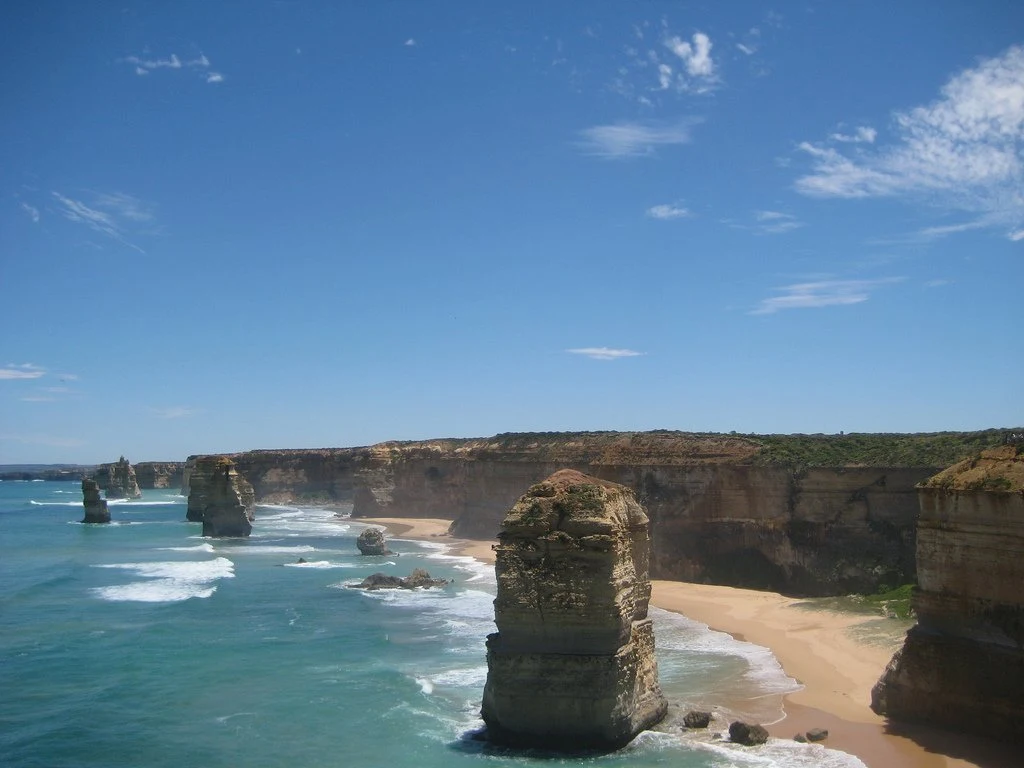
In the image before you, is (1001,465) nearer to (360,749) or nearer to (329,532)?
(360,749)

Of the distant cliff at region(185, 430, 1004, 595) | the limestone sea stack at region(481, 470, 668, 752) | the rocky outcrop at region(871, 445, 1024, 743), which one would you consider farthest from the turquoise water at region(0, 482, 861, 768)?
the distant cliff at region(185, 430, 1004, 595)

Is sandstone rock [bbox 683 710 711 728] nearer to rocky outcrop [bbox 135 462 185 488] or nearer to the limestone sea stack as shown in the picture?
the limestone sea stack

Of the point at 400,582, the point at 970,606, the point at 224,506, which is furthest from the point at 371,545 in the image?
the point at 970,606

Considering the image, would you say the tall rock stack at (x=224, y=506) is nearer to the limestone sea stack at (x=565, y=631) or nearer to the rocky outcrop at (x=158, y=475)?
the limestone sea stack at (x=565, y=631)

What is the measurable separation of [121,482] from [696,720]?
125 m

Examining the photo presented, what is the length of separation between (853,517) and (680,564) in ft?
26.2

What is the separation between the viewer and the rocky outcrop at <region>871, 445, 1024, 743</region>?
1733 cm

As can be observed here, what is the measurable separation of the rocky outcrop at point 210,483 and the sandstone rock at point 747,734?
51.7m

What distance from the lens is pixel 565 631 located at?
1752 centimetres

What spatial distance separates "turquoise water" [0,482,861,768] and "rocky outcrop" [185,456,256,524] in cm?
1578

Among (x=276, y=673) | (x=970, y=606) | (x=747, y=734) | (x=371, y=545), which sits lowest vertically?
(x=276, y=673)

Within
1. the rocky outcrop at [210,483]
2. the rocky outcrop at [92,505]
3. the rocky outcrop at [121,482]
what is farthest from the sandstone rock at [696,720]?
the rocky outcrop at [121,482]

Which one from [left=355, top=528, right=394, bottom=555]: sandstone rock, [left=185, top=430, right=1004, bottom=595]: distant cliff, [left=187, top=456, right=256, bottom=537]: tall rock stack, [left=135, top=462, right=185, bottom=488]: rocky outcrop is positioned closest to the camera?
[left=185, top=430, right=1004, bottom=595]: distant cliff

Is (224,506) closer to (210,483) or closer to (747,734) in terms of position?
(210,483)
